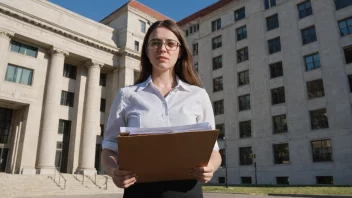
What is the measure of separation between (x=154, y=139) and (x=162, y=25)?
1.52 meters

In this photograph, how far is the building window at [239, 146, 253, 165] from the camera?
35.2m

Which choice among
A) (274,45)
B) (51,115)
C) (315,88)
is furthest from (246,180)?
(51,115)

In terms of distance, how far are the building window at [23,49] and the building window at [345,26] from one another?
35.9 m

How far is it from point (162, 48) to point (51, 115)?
31378 millimetres

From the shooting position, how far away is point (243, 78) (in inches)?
1538

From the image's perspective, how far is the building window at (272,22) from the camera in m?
37.1

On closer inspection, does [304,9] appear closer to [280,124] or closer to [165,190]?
[280,124]

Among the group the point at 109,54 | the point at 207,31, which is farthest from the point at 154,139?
the point at 207,31

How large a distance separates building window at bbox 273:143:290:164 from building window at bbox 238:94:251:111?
21.8ft

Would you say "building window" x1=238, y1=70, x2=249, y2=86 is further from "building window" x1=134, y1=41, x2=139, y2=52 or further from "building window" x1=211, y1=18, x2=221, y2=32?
"building window" x1=134, y1=41, x2=139, y2=52

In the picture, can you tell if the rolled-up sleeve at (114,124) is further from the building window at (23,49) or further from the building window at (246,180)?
the building window at (246,180)

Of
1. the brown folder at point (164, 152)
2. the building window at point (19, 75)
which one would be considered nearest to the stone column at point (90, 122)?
the building window at point (19, 75)

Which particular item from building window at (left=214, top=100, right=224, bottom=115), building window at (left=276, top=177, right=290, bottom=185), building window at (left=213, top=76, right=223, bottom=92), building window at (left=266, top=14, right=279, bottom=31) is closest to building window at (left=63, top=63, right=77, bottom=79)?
building window at (left=213, top=76, right=223, bottom=92)

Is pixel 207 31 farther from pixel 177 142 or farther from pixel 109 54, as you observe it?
pixel 177 142
